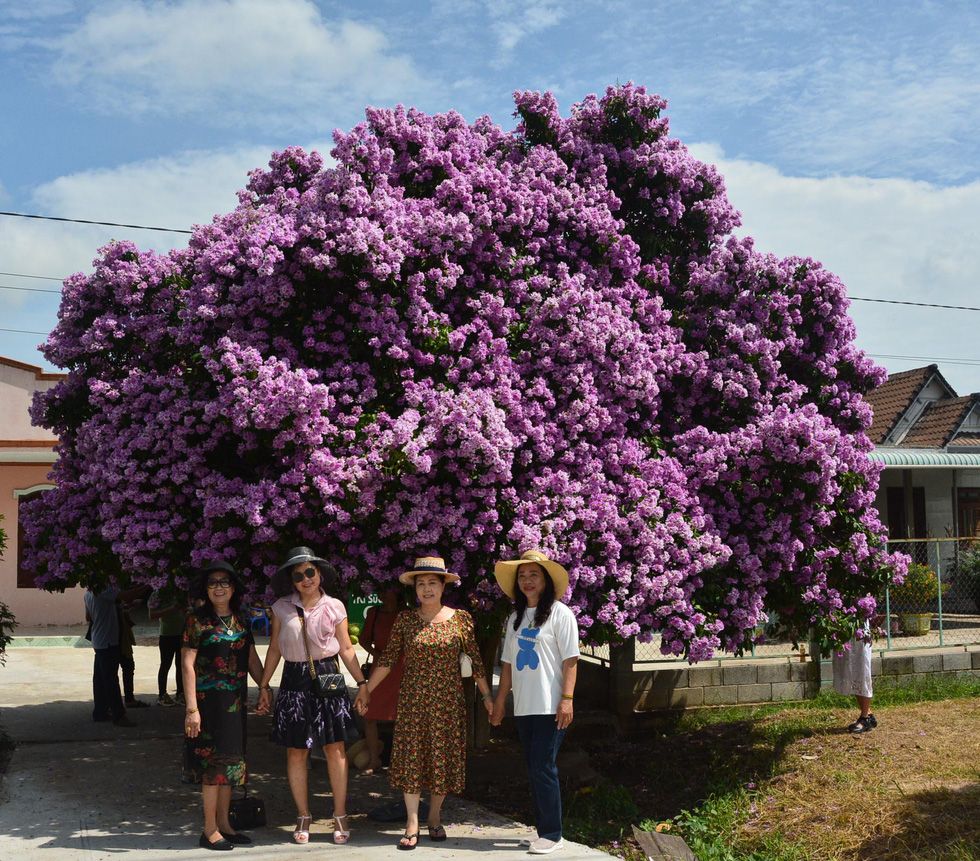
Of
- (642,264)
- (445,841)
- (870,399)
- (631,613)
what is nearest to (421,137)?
(642,264)

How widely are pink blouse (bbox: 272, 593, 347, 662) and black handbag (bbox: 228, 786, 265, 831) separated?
107 centimetres

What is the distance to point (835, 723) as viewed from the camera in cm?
1080

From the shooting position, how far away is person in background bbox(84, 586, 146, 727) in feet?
35.3

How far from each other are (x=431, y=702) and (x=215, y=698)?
1296mm

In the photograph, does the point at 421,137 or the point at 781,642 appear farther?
the point at 781,642

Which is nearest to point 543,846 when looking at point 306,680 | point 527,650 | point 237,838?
point 527,650

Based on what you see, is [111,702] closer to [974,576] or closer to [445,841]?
[445,841]

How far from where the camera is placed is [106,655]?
1082 centimetres

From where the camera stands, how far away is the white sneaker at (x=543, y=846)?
6344 millimetres

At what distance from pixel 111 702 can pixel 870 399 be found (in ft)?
63.0

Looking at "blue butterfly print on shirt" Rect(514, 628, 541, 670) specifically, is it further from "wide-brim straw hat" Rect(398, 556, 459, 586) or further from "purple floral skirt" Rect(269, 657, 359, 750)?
"purple floral skirt" Rect(269, 657, 359, 750)

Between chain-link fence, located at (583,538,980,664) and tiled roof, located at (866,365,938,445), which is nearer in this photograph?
chain-link fence, located at (583,538,980,664)

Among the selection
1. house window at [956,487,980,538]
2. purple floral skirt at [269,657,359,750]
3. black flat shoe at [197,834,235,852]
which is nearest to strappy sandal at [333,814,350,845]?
purple floral skirt at [269,657,359,750]

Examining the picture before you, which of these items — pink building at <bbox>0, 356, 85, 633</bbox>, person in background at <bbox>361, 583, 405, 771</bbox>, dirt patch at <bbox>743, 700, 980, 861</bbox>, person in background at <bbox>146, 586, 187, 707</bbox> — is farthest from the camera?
pink building at <bbox>0, 356, 85, 633</bbox>
